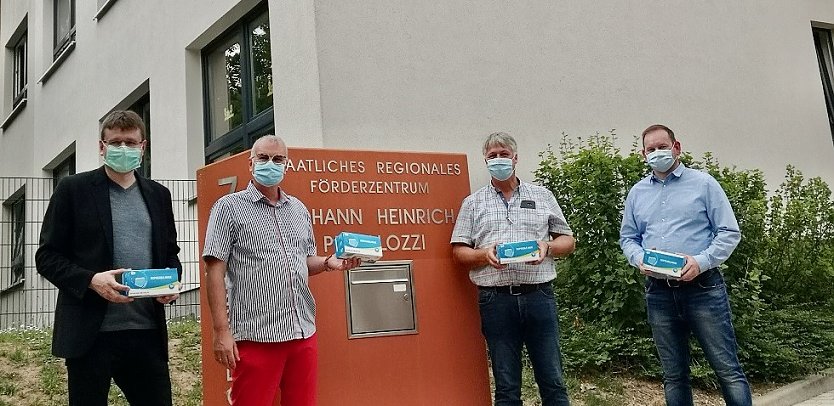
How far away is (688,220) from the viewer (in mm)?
4367

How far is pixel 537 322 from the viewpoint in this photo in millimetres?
4324

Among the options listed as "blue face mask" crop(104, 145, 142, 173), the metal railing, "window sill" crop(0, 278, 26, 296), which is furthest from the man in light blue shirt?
"window sill" crop(0, 278, 26, 296)

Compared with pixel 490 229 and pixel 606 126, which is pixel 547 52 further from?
pixel 490 229

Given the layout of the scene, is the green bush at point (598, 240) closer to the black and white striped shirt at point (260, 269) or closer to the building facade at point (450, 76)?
the building facade at point (450, 76)

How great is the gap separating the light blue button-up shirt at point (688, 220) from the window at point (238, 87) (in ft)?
16.0

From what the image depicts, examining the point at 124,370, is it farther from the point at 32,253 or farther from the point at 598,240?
the point at 32,253

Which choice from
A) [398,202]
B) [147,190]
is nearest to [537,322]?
[398,202]

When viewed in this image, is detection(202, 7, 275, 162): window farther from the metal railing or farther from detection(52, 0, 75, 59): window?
detection(52, 0, 75, 59): window

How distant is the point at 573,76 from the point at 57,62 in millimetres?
10165

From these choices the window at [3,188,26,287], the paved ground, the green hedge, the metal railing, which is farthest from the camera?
the window at [3,188,26,287]

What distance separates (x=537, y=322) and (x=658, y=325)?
2.27 ft

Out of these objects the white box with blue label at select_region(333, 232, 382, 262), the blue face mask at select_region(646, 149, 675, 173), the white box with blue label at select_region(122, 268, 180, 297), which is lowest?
the white box with blue label at select_region(122, 268, 180, 297)

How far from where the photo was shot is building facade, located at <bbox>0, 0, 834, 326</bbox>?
25.0 ft

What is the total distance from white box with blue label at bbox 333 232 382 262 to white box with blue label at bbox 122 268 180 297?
2.73 feet
